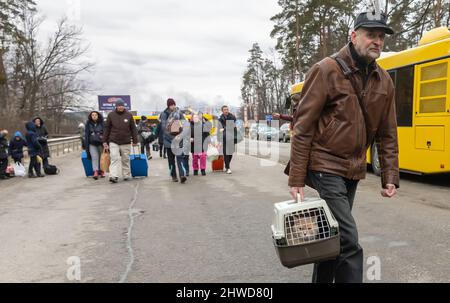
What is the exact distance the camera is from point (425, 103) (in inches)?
378

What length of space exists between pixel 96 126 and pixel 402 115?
25.6ft

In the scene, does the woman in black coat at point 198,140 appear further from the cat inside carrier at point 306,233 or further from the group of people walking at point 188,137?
the cat inside carrier at point 306,233

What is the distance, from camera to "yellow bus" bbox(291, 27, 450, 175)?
905 centimetres

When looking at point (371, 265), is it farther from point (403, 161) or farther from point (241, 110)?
point (241, 110)

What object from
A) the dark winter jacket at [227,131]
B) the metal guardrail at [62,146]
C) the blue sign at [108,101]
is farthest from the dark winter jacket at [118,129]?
the blue sign at [108,101]

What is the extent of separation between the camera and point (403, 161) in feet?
33.8

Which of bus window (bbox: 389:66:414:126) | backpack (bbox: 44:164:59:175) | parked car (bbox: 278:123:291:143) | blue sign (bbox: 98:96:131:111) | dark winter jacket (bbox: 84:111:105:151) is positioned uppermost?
blue sign (bbox: 98:96:131:111)

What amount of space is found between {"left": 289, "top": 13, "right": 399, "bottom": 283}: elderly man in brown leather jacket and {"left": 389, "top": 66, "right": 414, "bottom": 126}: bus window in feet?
25.0

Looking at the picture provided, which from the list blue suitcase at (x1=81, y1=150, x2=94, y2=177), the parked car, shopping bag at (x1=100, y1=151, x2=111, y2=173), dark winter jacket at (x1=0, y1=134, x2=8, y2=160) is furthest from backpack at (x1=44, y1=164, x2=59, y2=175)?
the parked car

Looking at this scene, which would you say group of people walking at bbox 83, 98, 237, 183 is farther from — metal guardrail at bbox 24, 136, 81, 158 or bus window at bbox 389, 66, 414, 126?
Answer: metal guardrail at bbox 24, 136, 81, 158

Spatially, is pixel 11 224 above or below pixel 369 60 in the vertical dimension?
below

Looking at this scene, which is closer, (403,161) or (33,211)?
(33,211)

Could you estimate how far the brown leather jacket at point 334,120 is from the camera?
2973mm

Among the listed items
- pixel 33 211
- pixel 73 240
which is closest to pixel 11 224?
pixel 33 211
